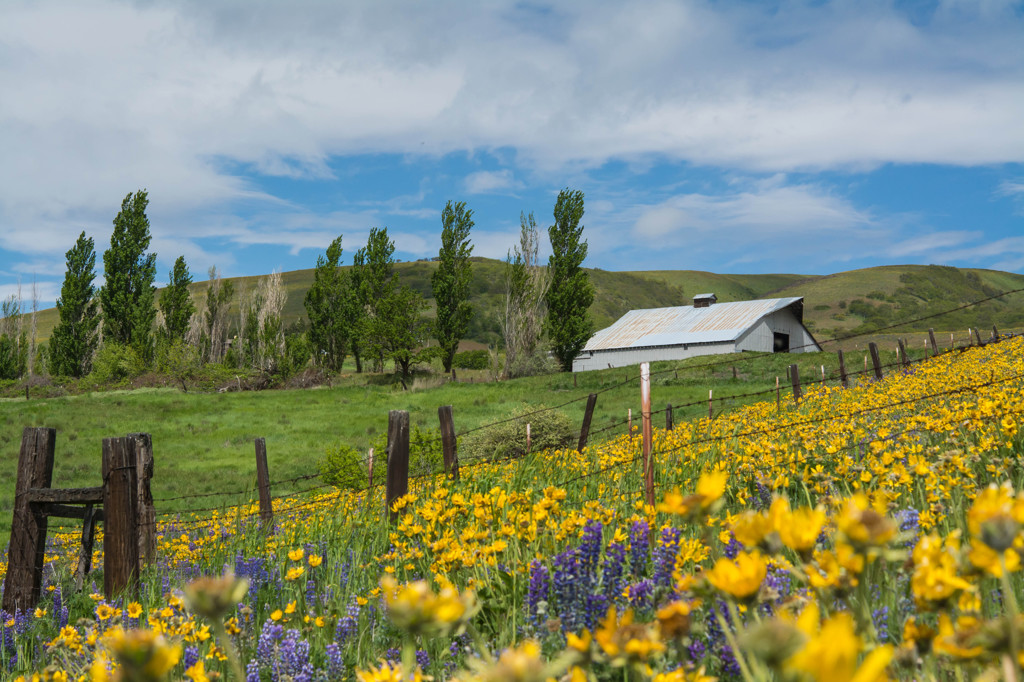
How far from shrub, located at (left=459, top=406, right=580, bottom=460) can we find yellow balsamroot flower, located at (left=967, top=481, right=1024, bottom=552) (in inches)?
493

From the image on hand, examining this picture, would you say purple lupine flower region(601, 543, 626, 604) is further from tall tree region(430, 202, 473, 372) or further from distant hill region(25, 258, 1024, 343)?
distant hill region(25, 258, 1024, 343)

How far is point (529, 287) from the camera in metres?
37.8

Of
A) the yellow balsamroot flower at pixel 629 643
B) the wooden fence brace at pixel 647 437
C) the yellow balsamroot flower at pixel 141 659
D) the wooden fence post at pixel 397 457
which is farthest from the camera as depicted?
the wooden fence post at pixel 397 457

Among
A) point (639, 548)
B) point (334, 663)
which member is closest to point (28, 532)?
point (334, 663)

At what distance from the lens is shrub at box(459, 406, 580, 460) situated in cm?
1377

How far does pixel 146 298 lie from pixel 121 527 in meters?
37.6

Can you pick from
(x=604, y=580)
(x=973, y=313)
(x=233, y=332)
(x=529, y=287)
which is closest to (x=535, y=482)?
(x=604, y=580)

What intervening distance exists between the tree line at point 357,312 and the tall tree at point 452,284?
2.4 inches

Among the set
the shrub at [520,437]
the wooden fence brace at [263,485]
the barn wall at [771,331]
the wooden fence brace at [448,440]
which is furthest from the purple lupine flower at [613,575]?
the barn wall at [771,331]

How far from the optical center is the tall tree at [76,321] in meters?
38.2

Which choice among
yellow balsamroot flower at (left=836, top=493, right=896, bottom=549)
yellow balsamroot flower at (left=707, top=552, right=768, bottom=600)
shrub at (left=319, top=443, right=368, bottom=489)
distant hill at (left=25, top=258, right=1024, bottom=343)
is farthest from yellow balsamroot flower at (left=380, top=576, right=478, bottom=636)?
distant hill at (left=25, top=258, right=1024, bottom=343)

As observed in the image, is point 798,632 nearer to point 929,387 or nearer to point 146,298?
point 929,387

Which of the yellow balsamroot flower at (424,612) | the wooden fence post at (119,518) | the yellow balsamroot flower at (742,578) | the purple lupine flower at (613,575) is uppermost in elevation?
the yellow balsamroot flower at (742,578)

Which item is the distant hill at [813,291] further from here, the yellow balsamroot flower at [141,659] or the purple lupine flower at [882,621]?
the yellow balsamroot flower at [141,659]
